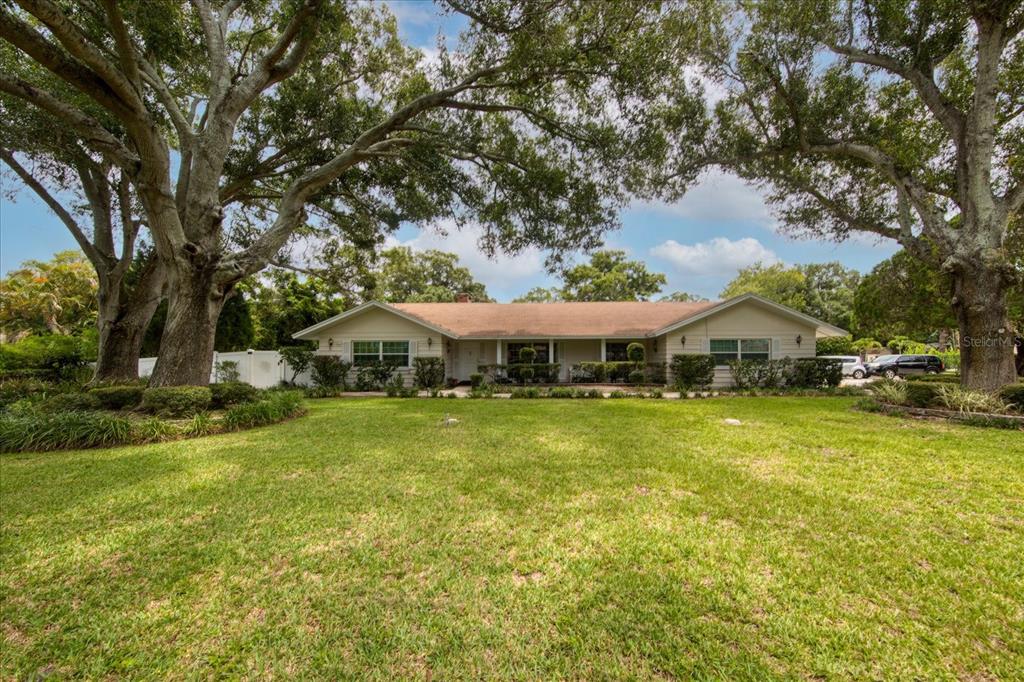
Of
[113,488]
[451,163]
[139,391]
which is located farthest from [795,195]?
[139,391]

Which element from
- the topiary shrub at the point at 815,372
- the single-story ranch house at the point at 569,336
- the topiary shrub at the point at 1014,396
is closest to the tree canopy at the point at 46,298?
the single-story ranch house at the point at 569,336

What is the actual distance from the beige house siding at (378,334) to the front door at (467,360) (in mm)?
3175

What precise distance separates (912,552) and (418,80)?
14.4 meters

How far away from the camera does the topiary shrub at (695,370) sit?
647 inches

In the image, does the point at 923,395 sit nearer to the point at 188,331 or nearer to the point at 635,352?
the point at 635,352

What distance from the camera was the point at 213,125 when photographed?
999cm

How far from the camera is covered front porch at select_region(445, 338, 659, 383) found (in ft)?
65.9

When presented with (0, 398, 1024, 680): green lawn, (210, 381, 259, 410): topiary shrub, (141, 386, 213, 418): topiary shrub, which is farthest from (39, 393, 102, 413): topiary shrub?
(0, 398, 1024, 680): green lawn

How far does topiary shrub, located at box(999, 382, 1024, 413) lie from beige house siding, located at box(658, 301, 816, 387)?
318 inches

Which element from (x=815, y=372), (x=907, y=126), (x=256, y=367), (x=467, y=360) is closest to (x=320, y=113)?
(x=256, y=367)

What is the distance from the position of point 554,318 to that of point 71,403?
17182 millimetres

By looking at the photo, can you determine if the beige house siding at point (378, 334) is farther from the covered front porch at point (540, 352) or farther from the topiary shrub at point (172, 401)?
the topiary shrub at point (172, 401)

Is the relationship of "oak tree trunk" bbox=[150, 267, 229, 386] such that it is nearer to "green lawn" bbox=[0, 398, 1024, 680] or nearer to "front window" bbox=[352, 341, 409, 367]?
"green lawn" bbox=[0, 398, 1024, 680]

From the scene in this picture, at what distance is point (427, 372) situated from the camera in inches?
684
